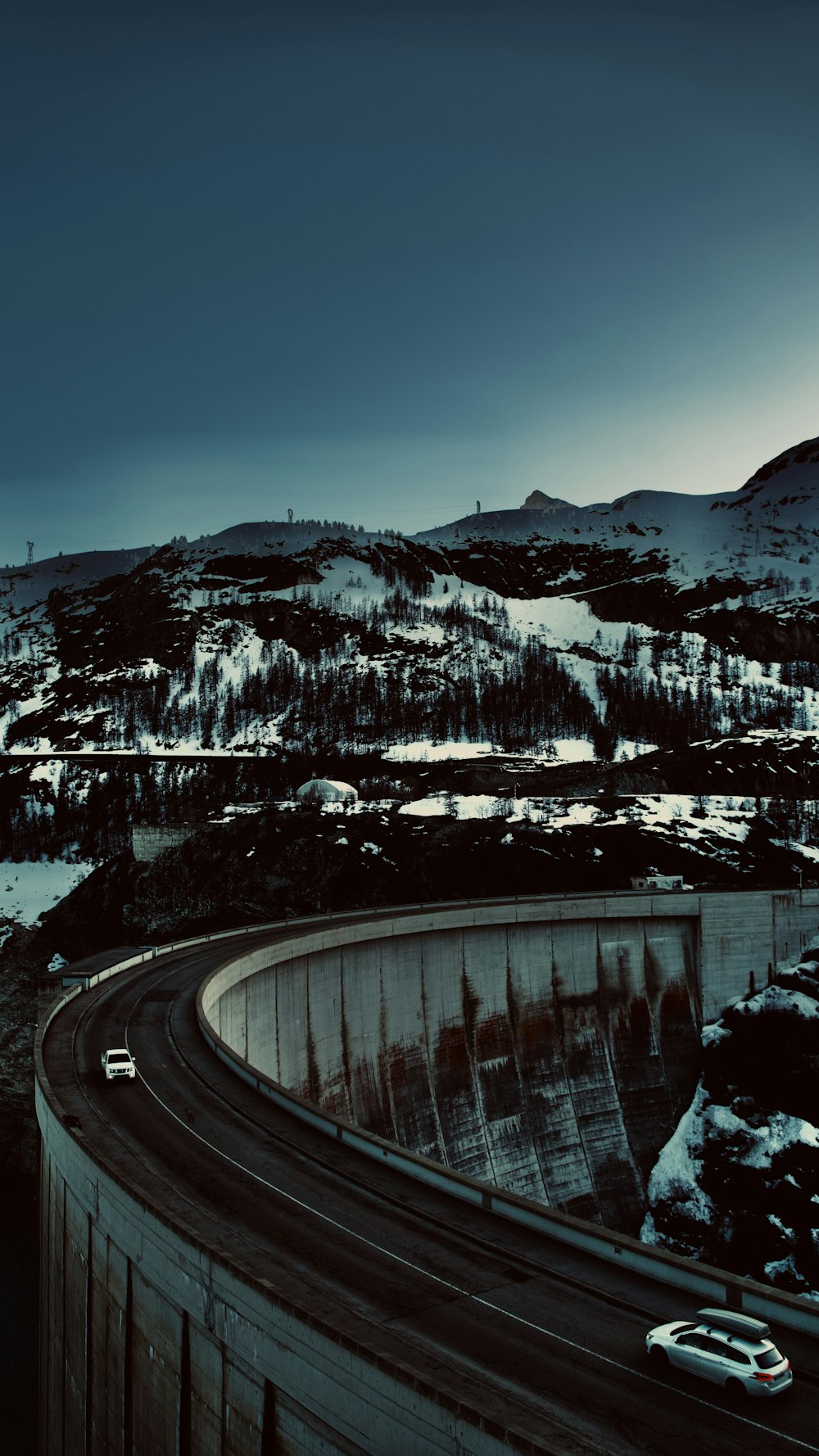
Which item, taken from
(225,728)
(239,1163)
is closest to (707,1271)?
(239,1163)

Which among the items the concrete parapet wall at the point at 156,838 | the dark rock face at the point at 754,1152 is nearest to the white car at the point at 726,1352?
the dark rock face at the point at 754,1152

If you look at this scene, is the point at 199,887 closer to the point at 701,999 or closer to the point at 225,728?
the point at 701,999

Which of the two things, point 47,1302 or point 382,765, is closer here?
point 47,1302

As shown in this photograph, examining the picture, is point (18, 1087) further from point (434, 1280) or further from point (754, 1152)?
point (434, 1280)

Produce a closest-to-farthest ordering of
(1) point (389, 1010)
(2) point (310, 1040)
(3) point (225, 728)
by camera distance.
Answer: (2) point (310, 1040)
(1) point (389, 1010)
(3) point (225, 728)

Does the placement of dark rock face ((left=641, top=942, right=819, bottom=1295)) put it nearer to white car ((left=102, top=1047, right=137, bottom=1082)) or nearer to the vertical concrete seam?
white car ((left=102, top=1047, right=137, bottom=1082))

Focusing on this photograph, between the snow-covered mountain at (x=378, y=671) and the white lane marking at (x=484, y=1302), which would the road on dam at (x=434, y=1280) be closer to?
the white lane marking at (x=484, y=1302)
